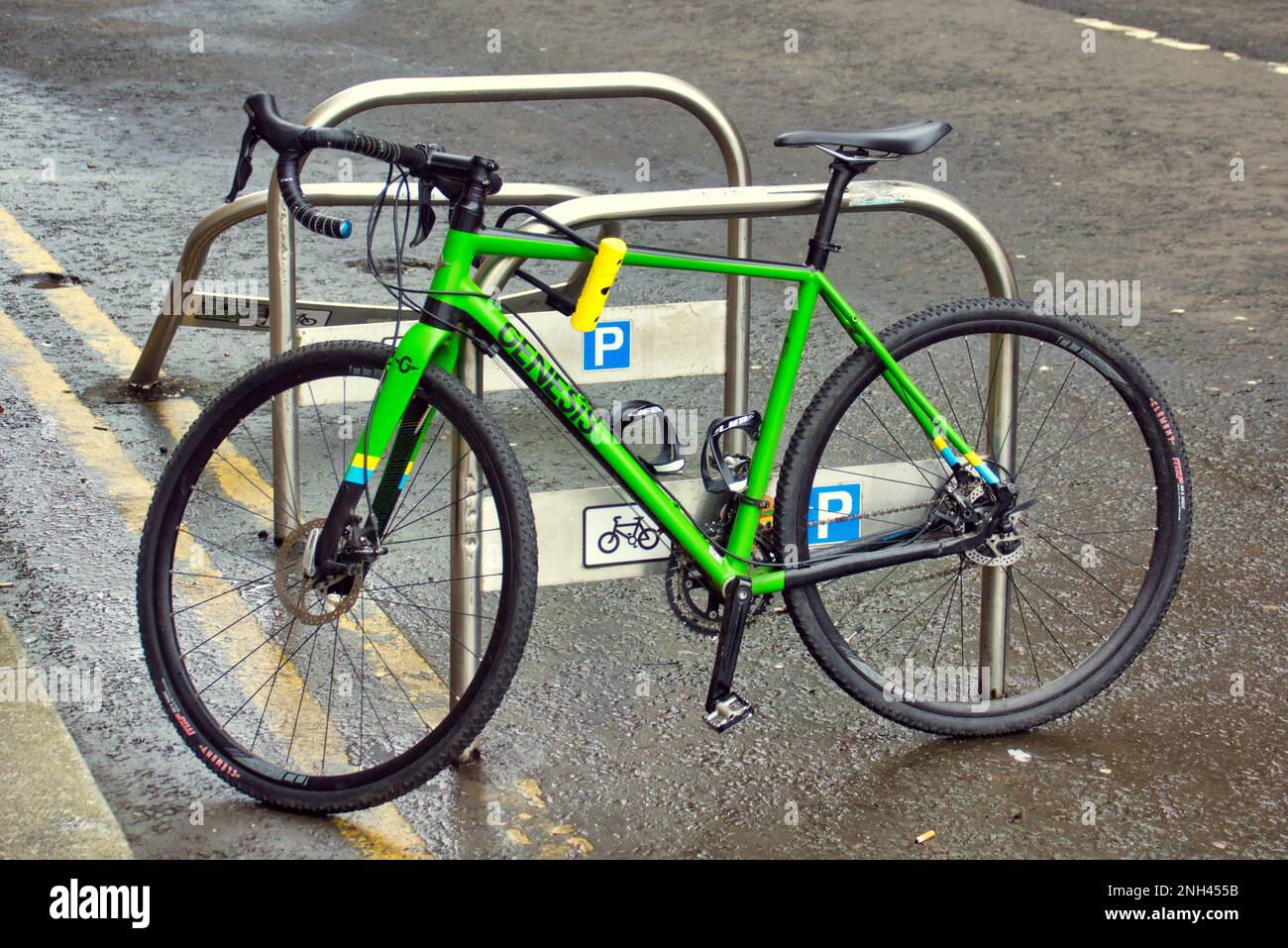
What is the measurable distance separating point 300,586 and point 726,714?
0.97 meters

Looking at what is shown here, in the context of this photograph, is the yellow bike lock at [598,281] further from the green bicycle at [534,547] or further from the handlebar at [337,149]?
the handlebar at [337,149]

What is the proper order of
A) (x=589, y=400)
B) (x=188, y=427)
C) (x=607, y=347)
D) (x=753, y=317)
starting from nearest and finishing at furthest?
(x=589, y=400) < (x=607, y=347) < (x=188, y=427) < (x=753, y=317)

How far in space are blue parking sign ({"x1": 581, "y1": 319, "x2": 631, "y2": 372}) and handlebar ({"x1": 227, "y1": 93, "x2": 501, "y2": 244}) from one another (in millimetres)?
1067

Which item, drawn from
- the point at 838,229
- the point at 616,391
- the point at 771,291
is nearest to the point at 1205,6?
the point at 838,229

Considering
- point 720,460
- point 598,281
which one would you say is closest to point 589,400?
point 598,281

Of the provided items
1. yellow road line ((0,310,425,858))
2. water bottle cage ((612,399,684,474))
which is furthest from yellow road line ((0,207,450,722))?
water bottle cage ((612,399,684,474))

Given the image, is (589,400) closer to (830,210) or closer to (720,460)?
(720,460)

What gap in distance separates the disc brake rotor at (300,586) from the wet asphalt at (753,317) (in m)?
0.44

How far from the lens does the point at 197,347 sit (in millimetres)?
6320

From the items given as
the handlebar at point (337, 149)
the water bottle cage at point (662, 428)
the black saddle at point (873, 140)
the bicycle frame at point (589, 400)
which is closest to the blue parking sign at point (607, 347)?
the water bottle cage at point (662, 428)

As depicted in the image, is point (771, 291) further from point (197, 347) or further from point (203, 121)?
point (203, 121)

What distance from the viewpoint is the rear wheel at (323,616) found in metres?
3.32

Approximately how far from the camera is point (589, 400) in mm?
3430
